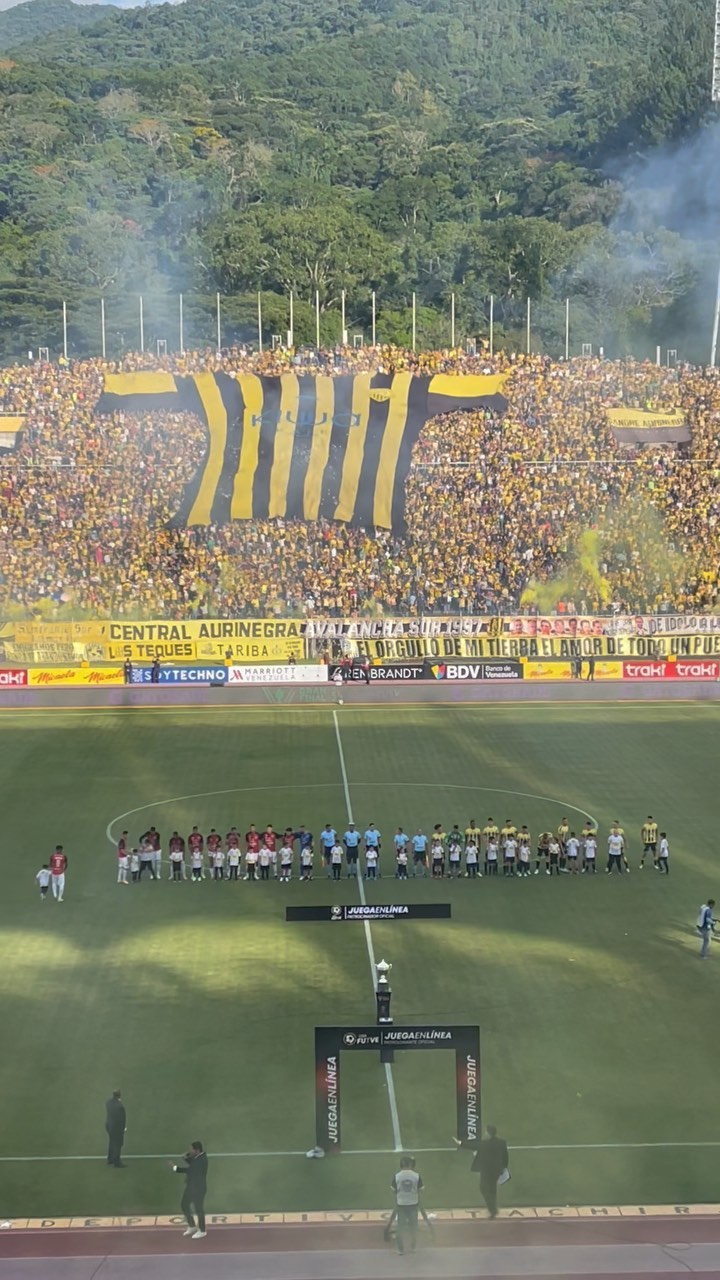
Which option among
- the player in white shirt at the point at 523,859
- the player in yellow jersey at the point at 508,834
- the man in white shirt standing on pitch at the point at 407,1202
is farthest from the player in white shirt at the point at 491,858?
the man in white shirt standing on pitch at the point at 407,1202

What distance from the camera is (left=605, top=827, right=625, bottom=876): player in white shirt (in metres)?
34.6

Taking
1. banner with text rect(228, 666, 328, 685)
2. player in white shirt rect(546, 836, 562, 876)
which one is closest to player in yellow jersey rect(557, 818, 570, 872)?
player in white shirt rect(546, 836, 562, 876)

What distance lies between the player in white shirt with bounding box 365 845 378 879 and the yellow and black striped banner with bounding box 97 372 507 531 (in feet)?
122

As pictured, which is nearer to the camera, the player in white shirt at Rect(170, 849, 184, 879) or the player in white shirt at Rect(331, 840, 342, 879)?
the player in white shirt at Rect(331, 840, 342, 879)

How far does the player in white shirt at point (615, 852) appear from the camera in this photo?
1363 inches

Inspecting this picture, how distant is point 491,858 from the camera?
35281 millimetres

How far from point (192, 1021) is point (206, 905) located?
6600 millimetres

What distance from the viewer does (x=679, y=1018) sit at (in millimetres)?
26453

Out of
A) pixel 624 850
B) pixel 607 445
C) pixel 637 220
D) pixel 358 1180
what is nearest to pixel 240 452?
pixel 607 445

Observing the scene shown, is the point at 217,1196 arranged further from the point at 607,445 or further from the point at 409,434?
the point at 607,445

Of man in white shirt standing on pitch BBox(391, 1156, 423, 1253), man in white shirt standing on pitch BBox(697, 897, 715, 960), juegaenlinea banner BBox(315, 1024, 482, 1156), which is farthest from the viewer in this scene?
man in white shirt standing on pitch BBox(697, 897, 715, 960)

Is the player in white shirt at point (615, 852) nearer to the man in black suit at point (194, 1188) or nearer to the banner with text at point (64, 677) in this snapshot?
the man in black suit at point (194, 1188)

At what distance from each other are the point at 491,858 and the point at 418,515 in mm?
37366

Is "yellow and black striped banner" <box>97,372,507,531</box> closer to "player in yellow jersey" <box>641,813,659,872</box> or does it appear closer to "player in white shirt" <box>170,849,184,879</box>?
"player in yellow jersey" <box>641,813,659,872</box>
